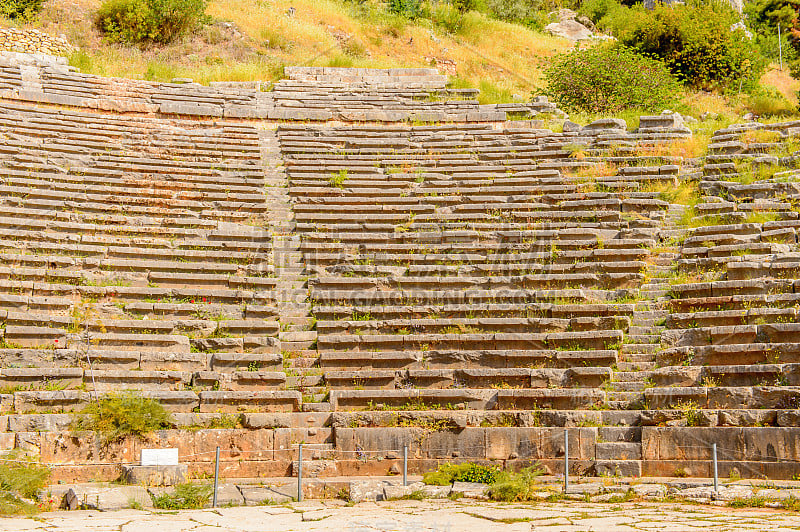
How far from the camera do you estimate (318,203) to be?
14.9m

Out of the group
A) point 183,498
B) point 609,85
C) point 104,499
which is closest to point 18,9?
point 609,85

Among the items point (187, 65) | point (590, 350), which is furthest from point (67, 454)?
point (187, 65)

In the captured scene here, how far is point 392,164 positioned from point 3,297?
789 centimetres

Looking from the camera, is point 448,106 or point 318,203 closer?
point 318,203

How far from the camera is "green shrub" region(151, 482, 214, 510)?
8.39 metres

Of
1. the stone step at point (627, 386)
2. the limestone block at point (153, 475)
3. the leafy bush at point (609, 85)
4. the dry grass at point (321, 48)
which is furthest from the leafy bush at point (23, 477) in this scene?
the leafy bush at point (609, 85)

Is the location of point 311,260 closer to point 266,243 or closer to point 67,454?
point 266,243

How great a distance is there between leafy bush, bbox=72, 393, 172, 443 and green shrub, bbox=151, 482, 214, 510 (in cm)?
164

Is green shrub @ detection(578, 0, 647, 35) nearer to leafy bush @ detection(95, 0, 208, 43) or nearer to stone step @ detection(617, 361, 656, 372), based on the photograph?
leafy bush @ detection(95, 0, 208, 43)

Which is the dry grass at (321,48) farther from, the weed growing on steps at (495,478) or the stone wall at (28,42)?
the weed growing on steps at (495,478)

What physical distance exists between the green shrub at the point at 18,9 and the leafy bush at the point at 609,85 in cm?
1580

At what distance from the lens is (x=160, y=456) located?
9305mm

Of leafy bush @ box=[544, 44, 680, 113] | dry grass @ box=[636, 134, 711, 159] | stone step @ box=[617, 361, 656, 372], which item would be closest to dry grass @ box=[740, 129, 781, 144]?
dry grass @ box=[636, 134, 711, 159]

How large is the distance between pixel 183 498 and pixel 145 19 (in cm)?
1971
